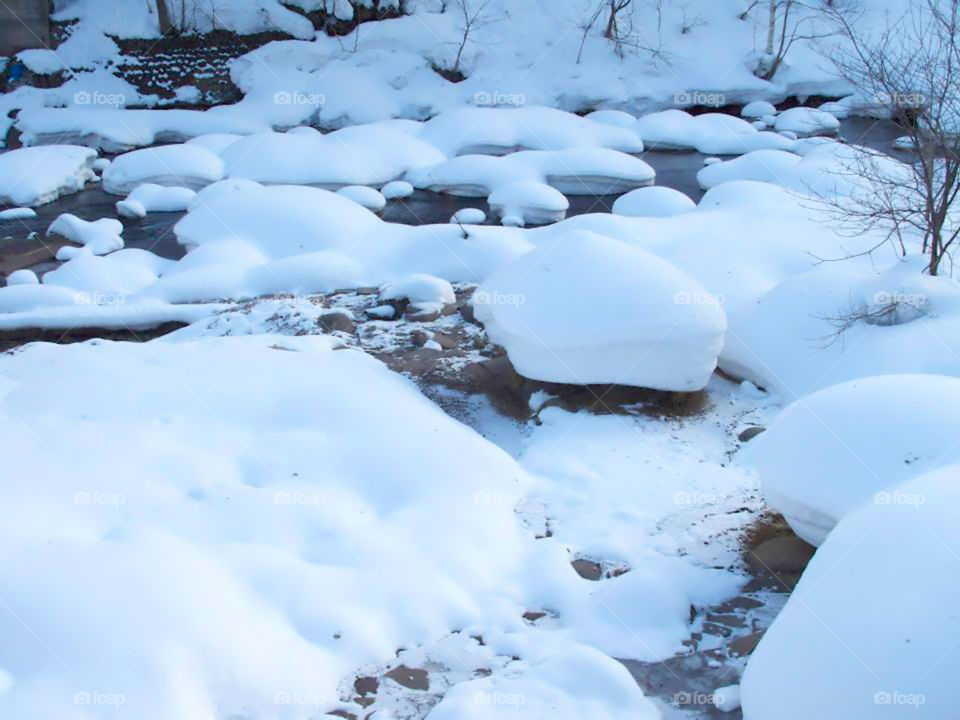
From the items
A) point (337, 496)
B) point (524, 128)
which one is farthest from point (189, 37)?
point (337, 496)

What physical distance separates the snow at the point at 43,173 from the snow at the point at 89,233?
1160 mm

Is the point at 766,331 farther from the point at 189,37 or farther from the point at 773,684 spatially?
the point at 189,37

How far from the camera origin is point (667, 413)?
644cm

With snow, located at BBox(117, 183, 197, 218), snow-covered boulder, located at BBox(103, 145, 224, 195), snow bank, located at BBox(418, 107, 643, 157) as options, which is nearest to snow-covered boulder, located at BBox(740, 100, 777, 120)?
snow bank, located at BBox(418, 107, 643, 157)

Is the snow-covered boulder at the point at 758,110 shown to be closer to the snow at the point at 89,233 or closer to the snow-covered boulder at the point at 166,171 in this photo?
the snow-covered boulder at the point at 166,171

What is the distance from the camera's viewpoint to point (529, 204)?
11.2 m

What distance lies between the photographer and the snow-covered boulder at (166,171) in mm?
12406

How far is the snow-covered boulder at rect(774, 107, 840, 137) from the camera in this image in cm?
1518

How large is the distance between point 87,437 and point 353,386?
167 cm
